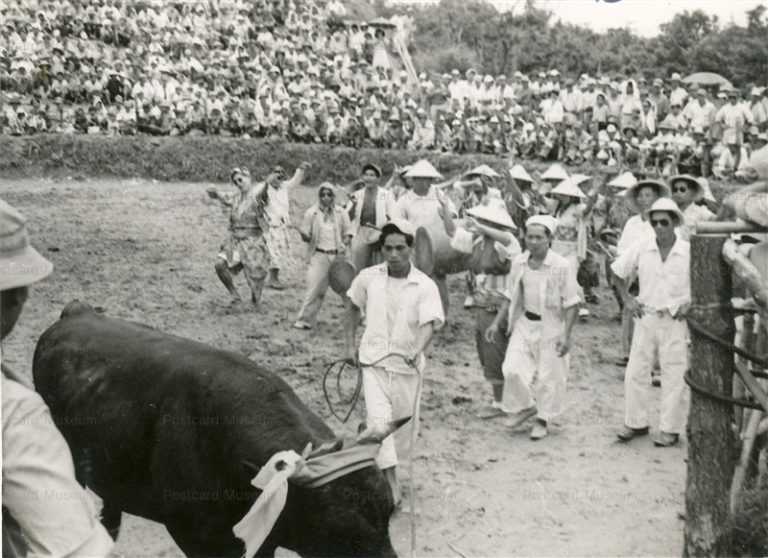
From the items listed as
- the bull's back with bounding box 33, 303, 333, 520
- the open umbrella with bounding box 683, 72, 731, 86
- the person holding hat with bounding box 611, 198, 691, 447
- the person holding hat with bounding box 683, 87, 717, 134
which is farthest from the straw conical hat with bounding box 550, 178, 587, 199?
the open umbrella with bounding box 683, 72, 731, 86

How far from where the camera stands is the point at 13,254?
208 centimetres

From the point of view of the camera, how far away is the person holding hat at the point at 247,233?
1195 cm

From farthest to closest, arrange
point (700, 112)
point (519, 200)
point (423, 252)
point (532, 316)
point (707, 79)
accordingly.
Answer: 1. point (707, 79)
2. point (700, 112)
3. point (519, 200)
4. point (423, 252)
5. point (532, 316)

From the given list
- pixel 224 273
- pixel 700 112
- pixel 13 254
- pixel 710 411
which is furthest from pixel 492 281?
pixel 700 112

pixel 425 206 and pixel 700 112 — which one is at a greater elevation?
pixel 700 112

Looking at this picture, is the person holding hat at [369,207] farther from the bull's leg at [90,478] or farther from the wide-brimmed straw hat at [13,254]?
the wide-brimmed straw hat at [13,254]

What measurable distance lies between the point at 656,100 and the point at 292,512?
19650mm

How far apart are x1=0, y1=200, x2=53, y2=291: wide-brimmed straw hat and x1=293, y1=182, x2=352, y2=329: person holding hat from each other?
30.1ft

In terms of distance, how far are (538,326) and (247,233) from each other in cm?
515

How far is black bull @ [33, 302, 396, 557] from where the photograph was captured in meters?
3.99

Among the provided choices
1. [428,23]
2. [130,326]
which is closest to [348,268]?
[130,326]

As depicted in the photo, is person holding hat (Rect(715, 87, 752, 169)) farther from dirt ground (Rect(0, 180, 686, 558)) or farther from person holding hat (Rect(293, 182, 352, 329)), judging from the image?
person holding hat (Rect(293, 182, 352, 329))

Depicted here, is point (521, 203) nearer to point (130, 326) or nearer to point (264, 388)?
point (130, 326)

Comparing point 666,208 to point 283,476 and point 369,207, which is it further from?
point 283,476
